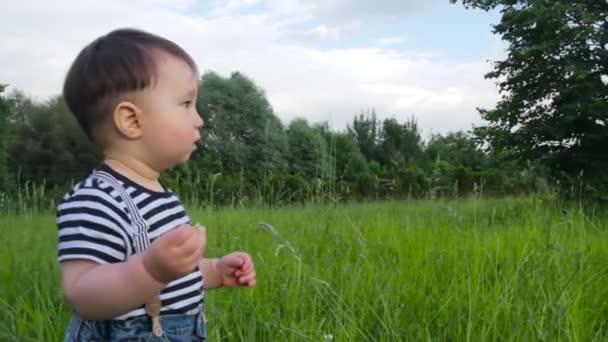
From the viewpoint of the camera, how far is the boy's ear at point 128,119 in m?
1.45

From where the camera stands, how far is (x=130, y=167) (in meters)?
1.51

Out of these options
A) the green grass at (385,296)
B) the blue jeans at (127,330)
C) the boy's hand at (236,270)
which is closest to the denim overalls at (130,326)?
the blue jeans at (127,330)

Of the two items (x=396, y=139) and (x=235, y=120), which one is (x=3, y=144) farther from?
(x=396, y=139)

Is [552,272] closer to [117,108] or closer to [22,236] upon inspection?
[117,108]

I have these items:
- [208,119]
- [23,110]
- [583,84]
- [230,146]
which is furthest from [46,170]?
[583,84]

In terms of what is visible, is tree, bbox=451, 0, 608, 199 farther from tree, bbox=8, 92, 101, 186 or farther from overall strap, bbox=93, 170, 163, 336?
tree, bbox=8, 92, 101, 186

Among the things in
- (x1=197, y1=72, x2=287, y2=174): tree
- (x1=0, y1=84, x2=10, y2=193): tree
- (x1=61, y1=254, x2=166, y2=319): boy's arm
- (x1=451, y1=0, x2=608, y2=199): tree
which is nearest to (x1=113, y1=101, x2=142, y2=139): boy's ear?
(x1=61, y1=254, x2=166, y2=319): boy's arm

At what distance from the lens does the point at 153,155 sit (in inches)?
59.7

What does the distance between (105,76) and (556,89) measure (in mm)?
12632

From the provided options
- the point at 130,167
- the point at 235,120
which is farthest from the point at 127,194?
the point at 235,120

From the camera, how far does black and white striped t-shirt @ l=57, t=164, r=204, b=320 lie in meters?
1.37

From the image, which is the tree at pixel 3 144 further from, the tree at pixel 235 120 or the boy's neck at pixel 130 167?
the boy's neck at pixel 130 167

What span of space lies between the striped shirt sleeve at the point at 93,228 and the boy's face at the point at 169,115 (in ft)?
0.55

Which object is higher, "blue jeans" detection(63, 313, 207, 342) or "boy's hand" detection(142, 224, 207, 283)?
"boy's hand" detection(142, 224, 207, 283)
